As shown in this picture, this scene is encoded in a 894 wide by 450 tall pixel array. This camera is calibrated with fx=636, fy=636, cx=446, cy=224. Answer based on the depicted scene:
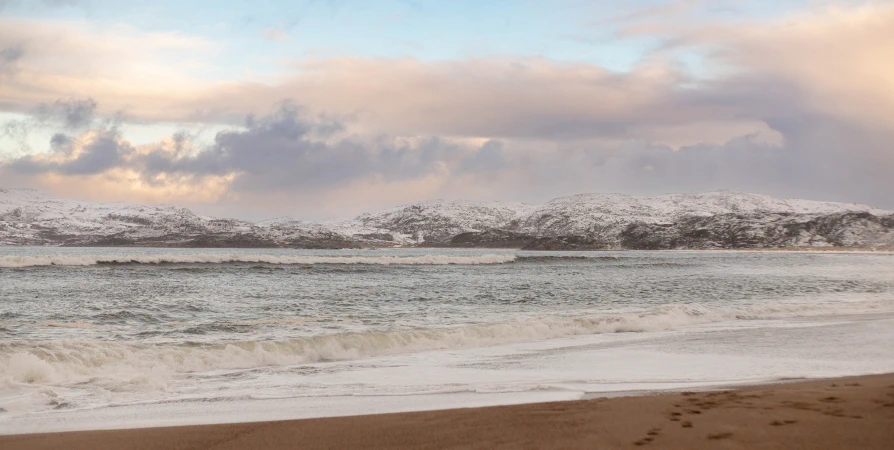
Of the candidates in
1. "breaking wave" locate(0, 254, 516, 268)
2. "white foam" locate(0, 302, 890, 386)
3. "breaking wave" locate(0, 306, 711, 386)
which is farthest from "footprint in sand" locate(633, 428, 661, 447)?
"breaking wave" locate(0, 254, 516, 268)

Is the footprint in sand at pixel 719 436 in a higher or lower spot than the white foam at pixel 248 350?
higher

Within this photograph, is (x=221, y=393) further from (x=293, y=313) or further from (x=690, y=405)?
(x=293, y=313)

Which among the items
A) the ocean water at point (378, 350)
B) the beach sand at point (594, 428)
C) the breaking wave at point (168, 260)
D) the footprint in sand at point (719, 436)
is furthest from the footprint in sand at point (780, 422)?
the breaking wave at point (168, 260)

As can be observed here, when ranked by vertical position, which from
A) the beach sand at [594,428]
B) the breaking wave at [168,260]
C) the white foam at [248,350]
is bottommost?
the breaking wave at [168,260]

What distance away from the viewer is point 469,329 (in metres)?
18.1

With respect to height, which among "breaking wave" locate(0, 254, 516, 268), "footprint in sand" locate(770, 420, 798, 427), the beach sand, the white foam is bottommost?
"breaking wave" locate(0, 254, 516, 268)

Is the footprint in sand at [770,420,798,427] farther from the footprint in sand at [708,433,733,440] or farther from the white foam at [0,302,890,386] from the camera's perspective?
the white foam at [0,302,890,386]

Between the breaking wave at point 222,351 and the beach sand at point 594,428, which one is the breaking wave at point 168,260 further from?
the beach sand at point 594,428

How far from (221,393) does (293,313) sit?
12903 millimetres

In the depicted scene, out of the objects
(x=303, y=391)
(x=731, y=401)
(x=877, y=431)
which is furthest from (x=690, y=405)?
(x=303, y=391)

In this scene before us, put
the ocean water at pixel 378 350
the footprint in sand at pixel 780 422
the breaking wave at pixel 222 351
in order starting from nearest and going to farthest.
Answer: the footprint in sand at pixel 780 422
the ocean water at pixel 378 350
the breaking wave at pixel 222 351

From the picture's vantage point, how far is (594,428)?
22.4ft

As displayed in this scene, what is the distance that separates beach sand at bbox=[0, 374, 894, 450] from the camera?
6.16 m

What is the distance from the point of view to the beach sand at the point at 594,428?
616 centimetres
